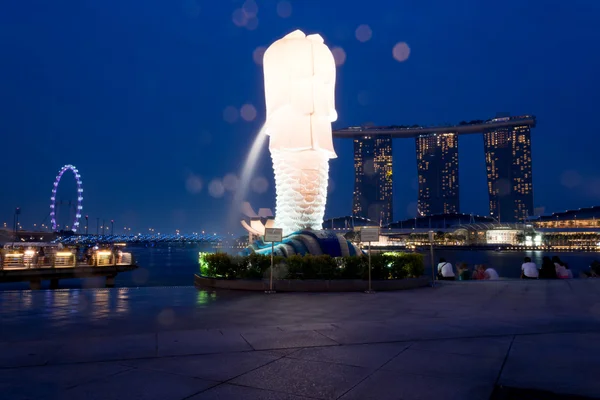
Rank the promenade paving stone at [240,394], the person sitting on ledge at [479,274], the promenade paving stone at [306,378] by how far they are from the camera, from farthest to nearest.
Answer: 1. the person sitting on ledge at [479,274]
2. the promenade paving stone at [306,378]
3. the promenade paving stone at [240,394]

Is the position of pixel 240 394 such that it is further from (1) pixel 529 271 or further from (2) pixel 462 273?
(1) pixel 529 271

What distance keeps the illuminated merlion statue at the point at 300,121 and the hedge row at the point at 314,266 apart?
7785 mm

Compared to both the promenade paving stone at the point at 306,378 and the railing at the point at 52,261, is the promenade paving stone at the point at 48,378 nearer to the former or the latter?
the promenade paving stone at the point at 306,378

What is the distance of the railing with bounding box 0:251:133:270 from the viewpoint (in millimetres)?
31453

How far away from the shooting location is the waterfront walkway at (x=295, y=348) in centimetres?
504

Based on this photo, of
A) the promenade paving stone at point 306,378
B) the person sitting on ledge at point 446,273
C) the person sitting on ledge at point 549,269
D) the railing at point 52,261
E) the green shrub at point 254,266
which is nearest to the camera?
the promenade paving stone at point 306,378

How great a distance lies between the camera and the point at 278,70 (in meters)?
23.1

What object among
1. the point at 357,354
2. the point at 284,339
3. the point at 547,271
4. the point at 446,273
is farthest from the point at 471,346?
the point at 547,271

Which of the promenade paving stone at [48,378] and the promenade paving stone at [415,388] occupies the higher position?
the promenade paving stone at [48,378]

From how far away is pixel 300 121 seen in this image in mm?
22797

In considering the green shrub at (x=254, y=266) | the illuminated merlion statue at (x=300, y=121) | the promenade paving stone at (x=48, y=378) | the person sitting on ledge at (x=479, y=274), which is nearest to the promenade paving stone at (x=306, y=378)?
the promenade paving stone at (x=48, y=378)

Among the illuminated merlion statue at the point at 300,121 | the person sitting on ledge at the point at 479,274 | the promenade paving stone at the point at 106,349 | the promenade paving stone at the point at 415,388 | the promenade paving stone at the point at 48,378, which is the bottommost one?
the promenade paving stone at the point at 415,388

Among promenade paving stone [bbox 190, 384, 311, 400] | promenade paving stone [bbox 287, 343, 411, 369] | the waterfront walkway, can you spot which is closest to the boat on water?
the waterfront walkway

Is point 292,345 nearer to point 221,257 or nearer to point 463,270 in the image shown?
point 221,257
